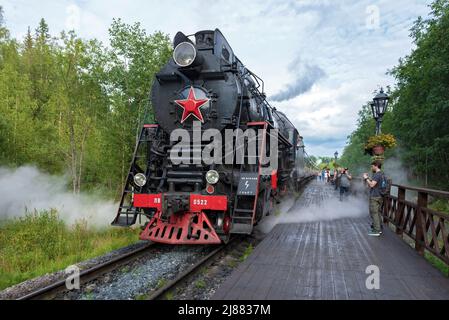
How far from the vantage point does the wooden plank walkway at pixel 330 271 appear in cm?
362

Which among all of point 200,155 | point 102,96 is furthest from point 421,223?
point 102,96

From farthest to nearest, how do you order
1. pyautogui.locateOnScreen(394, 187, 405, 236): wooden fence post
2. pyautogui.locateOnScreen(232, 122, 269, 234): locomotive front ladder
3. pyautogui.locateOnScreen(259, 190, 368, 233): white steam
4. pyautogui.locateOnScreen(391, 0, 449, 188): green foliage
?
pyautogui.locateOnScreen(391, 0, 449, 188): green foliage
pyautogui.locateOnScreen(259, 190, 368, 233): white steam
pyautogui.locateOnScreen(394, 187, 405, 236): wooden fence post
pyautogui.locateOnScreen(232, 122, 269, 234): locomotive front ladder

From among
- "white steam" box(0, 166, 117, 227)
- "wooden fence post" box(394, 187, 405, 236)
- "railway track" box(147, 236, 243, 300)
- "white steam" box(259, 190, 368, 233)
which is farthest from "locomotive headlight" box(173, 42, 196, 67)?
"white steam" box(0, 166, 117, 227)

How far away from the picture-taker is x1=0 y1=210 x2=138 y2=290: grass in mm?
5906

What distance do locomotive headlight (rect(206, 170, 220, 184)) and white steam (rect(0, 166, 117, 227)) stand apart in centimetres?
520

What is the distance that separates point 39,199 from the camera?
13.0 meters

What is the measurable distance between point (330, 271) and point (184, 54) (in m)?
4.56

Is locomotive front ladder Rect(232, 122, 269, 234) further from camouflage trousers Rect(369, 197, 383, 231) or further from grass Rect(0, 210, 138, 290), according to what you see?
grass Rect(0, 210, 138, 290)

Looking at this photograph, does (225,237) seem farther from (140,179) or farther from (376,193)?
(376,193)
